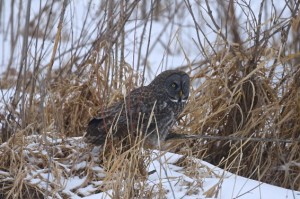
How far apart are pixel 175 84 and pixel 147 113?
0.88 feet

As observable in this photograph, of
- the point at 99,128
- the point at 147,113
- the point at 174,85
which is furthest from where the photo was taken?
the point at 174,85

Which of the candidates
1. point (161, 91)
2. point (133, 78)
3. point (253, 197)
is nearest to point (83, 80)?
point (133, 78)

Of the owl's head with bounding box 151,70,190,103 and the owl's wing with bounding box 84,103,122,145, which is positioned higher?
the owl's head with bounding box 151,70,190,103

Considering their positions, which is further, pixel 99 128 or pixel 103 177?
pixel 99 128

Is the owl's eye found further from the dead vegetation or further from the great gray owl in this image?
the dead vegetation

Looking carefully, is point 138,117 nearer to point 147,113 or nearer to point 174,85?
point 147,113

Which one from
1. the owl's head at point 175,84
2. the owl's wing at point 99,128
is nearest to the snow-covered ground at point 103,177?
the owl's wing at point 99,128

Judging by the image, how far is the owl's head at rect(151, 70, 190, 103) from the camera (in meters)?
4.32

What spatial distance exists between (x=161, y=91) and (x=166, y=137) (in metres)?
0.25

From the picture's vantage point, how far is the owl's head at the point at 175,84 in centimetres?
432

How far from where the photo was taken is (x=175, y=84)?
436 cm

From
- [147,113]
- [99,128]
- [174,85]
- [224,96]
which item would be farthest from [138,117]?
[224,96]

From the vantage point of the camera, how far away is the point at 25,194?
12.4ft

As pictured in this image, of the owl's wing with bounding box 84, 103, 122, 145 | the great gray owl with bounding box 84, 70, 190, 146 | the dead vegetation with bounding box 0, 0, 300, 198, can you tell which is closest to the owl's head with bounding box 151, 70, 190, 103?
the great gray owl with bounding box 84, 70, 190, 146
